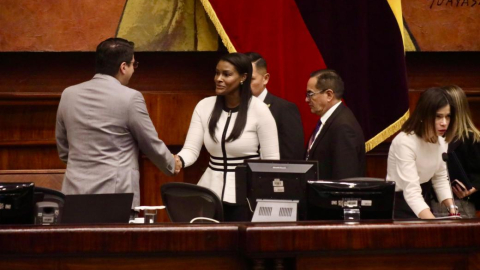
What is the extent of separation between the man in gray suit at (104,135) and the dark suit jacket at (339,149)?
0.93 m

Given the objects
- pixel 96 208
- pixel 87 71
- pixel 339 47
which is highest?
pixel 339 47

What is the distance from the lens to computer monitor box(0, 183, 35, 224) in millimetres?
2602

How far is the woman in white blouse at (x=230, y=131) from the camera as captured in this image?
3955 millimetres

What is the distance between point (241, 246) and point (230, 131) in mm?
1922

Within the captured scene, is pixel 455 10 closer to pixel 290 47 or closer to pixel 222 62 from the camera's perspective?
pixel 290 47

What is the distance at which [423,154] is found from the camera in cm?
380

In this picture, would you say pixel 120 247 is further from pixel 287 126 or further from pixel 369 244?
pixel 287 126

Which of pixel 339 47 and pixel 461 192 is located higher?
pixel 339 47

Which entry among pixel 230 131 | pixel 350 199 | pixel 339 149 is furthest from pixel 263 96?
pixel 350 199

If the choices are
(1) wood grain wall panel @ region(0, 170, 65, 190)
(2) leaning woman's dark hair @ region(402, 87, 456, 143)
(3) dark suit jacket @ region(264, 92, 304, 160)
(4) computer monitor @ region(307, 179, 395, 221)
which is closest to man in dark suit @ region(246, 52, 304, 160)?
(3) dark suit jacket @ region(264, 92, 304, 160)

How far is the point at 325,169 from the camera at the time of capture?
13.4 feet

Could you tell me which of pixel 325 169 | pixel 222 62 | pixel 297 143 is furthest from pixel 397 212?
pixel 222 62

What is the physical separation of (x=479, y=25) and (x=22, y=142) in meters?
3.28

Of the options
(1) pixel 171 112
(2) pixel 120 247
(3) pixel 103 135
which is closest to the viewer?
(2) pixel 120 247
